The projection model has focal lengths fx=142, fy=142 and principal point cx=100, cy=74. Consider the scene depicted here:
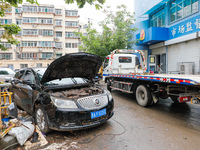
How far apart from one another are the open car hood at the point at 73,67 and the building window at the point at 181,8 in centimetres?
1062

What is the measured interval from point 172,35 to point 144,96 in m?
9.78

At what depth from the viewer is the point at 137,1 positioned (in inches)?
696

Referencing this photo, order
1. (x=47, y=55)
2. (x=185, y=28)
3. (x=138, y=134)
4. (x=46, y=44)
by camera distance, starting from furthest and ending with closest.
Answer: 1. (x=47, y=55)
2. (x=46, y=44)
3. (x=185, y=28)
4. (x=138, y=134)

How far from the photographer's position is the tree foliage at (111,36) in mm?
14938

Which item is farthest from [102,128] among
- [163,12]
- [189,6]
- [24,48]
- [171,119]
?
[24,48]

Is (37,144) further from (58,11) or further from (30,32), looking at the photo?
(58,11)

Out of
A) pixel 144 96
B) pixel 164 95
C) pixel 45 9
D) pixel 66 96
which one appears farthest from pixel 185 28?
pixel 45 9

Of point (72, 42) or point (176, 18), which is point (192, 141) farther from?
point (72, 42)

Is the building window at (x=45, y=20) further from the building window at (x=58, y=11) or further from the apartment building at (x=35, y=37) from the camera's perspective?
the building window at (x=58, y=11)

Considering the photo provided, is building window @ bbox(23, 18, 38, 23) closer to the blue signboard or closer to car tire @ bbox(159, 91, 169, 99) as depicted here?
the blue signboard

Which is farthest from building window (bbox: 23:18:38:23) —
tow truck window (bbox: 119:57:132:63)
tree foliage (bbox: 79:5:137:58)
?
tow truck window (bbox: 119:57:132:63)

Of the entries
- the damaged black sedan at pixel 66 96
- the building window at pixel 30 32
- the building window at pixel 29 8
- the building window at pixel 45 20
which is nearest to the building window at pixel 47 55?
the building window at pixel 30 32

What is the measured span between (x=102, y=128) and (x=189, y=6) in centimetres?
1253

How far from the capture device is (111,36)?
15180mm
